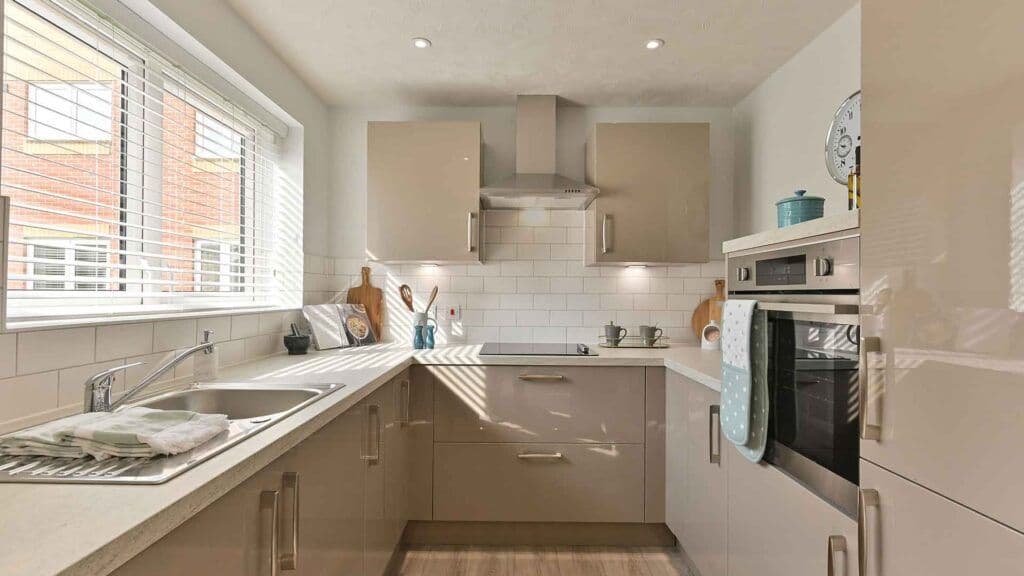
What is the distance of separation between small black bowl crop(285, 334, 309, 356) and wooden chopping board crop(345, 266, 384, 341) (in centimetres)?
59

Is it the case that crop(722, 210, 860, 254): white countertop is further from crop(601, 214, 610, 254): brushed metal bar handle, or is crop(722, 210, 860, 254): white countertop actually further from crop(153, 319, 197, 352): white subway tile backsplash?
crop(153, 319, 197, 352): white subway tile backsplash

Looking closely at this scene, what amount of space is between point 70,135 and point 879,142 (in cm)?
200

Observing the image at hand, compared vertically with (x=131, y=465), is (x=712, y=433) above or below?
below

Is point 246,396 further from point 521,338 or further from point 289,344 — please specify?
point 521,338

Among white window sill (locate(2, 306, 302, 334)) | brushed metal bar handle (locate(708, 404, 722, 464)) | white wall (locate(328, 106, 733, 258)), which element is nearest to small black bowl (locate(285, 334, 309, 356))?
white window sill (locate(2, 306, 302, 334))

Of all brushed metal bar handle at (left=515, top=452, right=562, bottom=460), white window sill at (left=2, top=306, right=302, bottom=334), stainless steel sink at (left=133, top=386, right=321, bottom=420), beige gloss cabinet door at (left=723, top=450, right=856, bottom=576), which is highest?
white window sill at (left=2, top=306, right=302, bottom=334)

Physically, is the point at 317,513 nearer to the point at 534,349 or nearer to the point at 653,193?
the point at 534,349

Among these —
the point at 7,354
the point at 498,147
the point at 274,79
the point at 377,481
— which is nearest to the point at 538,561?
the point at 377,481

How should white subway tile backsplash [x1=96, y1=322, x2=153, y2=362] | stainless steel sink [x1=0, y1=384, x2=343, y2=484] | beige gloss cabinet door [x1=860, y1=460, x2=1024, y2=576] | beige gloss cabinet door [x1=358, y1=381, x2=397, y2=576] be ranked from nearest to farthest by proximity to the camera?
1. beige gloss cabinet door [x1=860, y1=460, x2=1024, y2=576]
2. stainless steel sink [x1=0, y1=384, x2=343, y2=484]
3. white subway tile backsplash [x1=96, y1=322, x2=153, y2=362]
4. beige gloss cabinet door [x1=358, y1=381, x2=397, y2=576]

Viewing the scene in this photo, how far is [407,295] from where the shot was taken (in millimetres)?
3123

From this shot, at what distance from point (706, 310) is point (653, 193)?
2.69 ft

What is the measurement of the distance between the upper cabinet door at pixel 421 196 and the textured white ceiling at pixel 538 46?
30cm

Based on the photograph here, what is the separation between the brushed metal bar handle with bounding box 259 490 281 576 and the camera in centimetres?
106

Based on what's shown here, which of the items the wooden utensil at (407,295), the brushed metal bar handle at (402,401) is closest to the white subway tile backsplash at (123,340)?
the brushed metal bar handle at (402,401)
